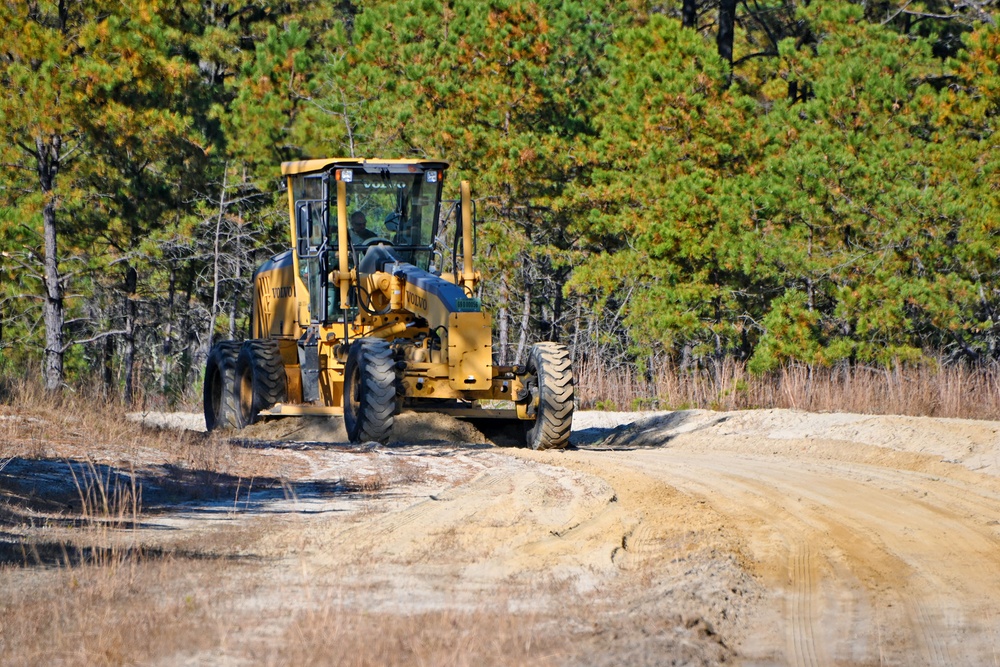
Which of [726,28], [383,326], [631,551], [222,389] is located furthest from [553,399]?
[726,28]

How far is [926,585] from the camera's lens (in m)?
8.02

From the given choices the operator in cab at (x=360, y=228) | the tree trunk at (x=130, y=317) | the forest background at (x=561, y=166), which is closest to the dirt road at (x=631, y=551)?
the operator in cab at (x=360, y=228)

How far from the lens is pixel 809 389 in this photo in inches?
880

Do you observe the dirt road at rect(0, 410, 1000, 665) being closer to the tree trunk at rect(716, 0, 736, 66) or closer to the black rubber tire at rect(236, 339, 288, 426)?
the black rubber tire at rect(236, 339, 288, 426)

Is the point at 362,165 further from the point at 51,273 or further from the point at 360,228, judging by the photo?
the point at 51,273

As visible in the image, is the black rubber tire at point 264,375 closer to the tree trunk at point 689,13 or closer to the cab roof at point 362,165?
the cab roof at point 362,165

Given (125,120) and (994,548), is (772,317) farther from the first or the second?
(994,548)

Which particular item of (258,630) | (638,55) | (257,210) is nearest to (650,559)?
(258,630)

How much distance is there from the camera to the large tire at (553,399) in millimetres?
16469

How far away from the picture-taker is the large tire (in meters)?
16.5

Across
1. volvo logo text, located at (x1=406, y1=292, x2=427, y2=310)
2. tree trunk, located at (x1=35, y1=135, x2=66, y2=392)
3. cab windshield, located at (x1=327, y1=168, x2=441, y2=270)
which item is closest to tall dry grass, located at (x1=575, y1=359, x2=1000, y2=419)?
cab windshield, located at (x1=327, y1=168, x2=441, y2=270)

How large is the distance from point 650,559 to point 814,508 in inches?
120

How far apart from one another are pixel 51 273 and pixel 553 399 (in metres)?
13.3

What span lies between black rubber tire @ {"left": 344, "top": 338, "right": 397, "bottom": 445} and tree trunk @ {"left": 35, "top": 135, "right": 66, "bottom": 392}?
11.0 meters
